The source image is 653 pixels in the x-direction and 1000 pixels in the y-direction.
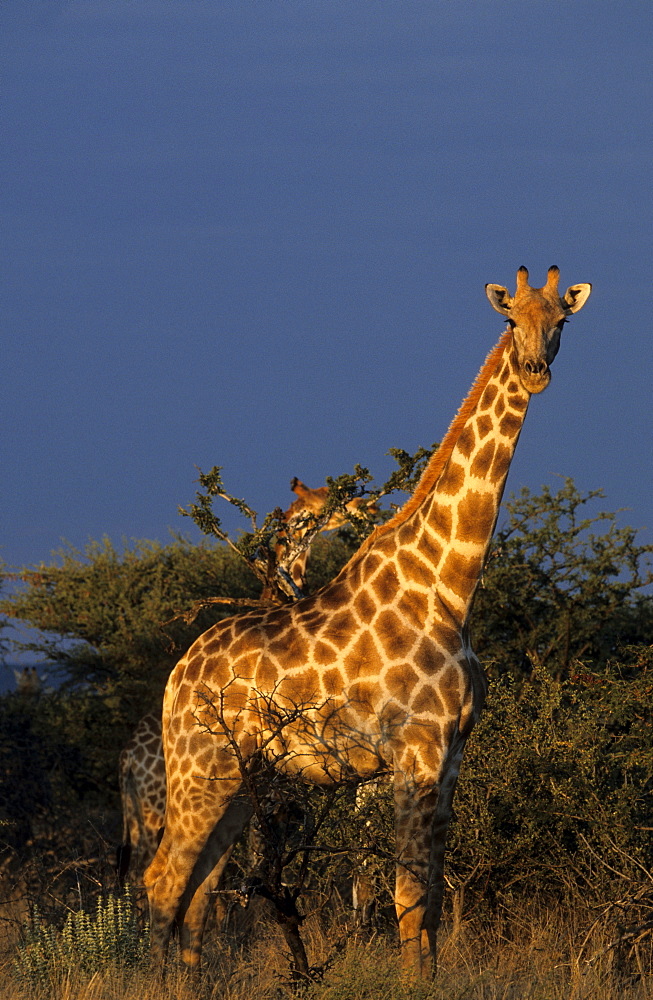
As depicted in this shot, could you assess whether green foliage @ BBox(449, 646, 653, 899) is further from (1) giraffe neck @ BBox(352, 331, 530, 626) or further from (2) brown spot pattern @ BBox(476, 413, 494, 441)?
(2) brown spot pattern @ BBox(476, 413, 494, 441)

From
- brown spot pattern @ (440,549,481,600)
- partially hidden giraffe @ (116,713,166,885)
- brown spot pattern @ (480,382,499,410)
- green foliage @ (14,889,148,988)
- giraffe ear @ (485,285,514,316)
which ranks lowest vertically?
green foliage @ (14,889,148,988)

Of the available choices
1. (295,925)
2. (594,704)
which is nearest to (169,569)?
(594,704)

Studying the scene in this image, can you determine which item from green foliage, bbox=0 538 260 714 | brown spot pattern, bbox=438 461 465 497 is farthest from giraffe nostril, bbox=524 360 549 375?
green foliage, bbox=0 538 260 714

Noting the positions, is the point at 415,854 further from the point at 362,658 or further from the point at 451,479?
the point at 451,479

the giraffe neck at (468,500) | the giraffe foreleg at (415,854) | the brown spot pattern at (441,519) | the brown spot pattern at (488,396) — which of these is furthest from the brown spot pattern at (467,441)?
the giraffe foreleg at (415,854)

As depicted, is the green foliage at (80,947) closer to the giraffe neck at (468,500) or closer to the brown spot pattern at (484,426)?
the giraffe neck at (468,500)

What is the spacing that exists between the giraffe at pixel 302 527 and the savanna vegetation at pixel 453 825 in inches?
9.3

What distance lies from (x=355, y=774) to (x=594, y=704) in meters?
3.72

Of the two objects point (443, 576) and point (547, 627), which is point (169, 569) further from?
point (443, 576)

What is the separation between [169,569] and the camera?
54.7 ft

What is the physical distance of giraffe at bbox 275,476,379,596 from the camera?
446 inches

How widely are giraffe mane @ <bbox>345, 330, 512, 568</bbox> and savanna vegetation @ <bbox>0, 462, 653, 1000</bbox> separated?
68.3 inches

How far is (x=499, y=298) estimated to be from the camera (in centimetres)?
729

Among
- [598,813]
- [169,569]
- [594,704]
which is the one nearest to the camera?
[598,813]
